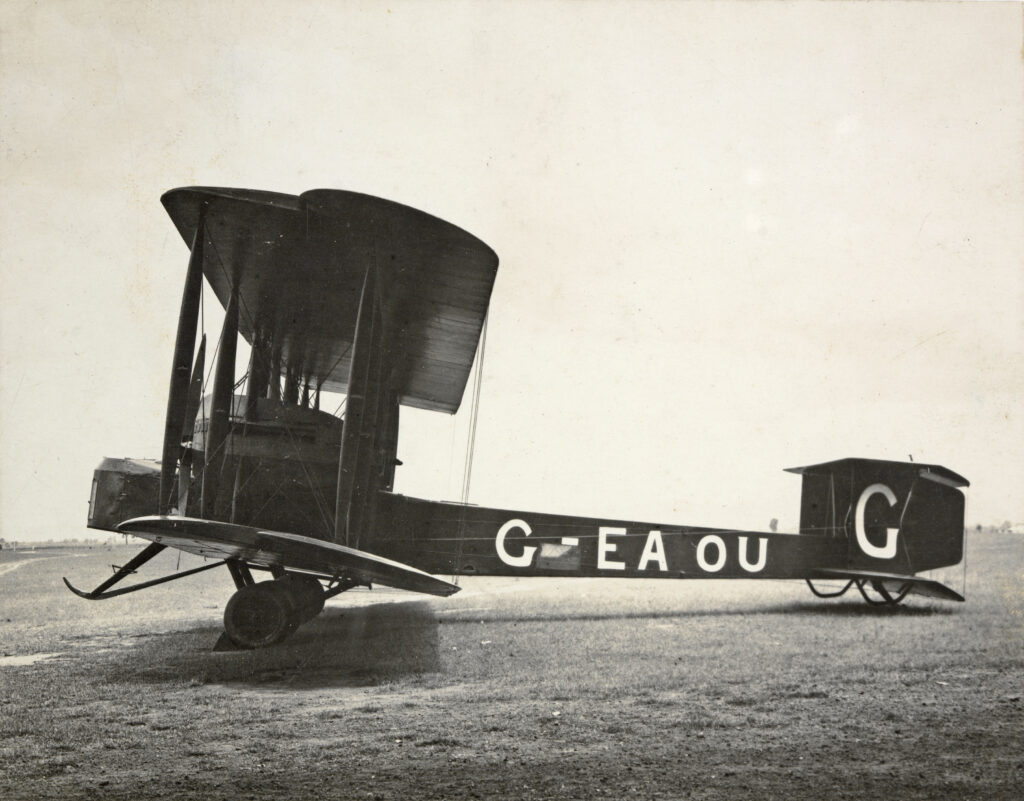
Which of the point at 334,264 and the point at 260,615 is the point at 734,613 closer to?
the point at 260,615

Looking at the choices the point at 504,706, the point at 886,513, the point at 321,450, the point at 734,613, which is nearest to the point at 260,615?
the point at 321,450

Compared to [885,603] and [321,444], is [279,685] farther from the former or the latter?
[885,603]

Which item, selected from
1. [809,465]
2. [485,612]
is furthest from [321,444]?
[809,465]

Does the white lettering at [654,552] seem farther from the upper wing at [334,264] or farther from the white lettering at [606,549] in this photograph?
the upper wing at [334,264]

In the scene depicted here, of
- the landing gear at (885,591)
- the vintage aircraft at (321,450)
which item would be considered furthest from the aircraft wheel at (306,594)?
the landing gear at (885,591)

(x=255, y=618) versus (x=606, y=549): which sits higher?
(x=606, y=549)

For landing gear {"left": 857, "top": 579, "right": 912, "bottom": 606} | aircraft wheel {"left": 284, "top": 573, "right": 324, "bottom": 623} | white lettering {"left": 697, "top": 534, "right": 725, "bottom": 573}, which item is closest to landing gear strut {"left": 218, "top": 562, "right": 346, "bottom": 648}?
aircraft wheel {"left": 284, "top": 573, "right": 324, "bottom": 623}

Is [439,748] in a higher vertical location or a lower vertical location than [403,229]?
lower
